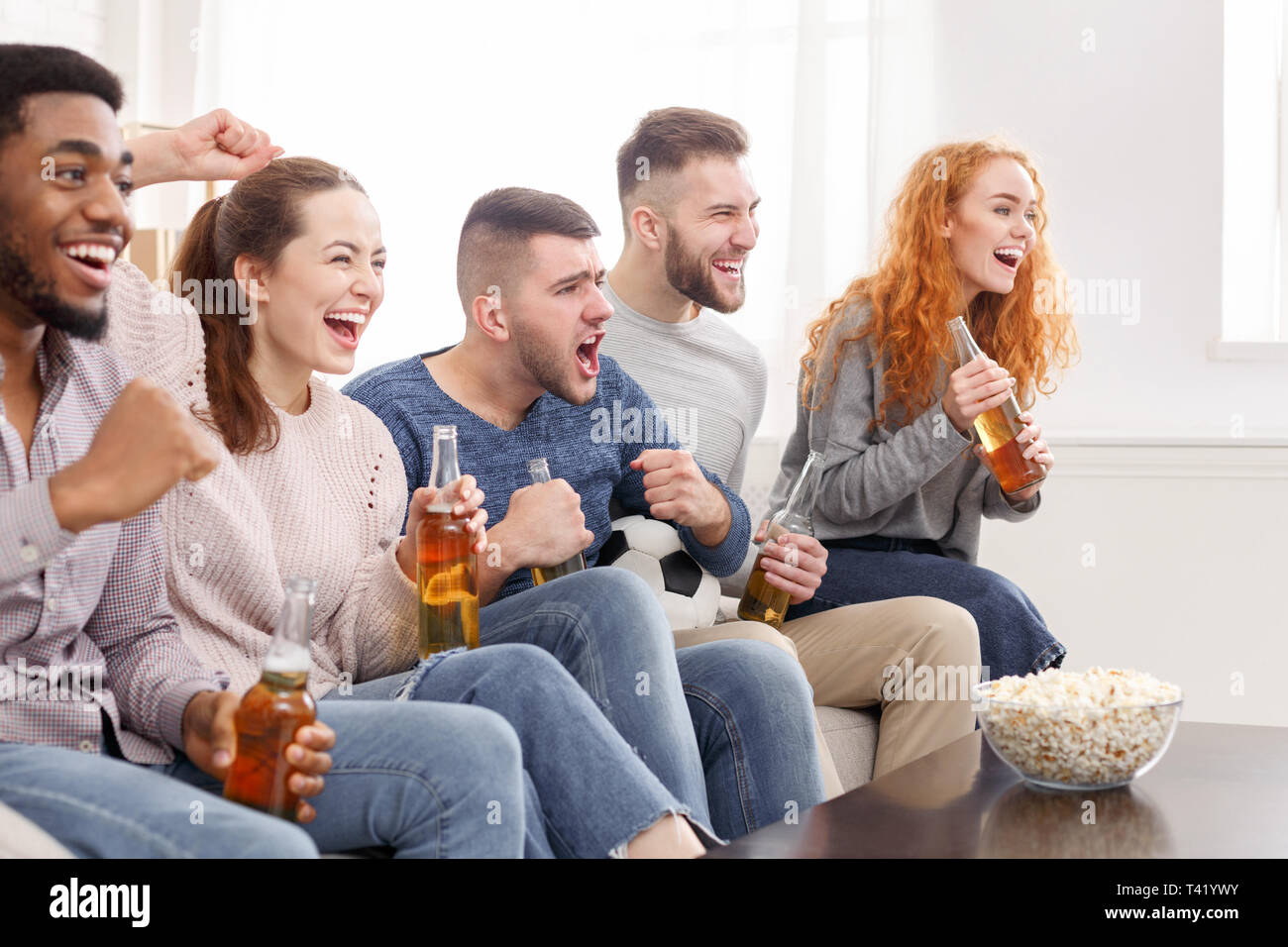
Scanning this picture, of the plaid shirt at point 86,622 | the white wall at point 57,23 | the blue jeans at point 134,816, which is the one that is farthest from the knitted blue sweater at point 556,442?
the white wall at point 57,23

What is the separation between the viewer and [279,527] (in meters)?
1.54

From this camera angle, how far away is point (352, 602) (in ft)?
5.21

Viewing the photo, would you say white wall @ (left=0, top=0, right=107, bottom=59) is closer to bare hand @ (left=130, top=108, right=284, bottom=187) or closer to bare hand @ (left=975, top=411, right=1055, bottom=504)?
bare hand @ (left=130, top=108, right=284, bottom=187)

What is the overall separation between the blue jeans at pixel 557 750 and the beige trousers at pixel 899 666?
23.8 inches

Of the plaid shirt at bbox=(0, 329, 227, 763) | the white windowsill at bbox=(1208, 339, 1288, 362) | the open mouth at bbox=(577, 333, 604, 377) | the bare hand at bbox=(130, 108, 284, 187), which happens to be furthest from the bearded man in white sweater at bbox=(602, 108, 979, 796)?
the white windowsill at bbox=(1208, 339, 1288, 362)

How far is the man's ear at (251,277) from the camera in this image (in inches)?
63.9

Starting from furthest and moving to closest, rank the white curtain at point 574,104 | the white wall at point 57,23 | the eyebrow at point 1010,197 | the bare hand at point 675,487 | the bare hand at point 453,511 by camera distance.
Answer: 1. the white wall at point 57,23
2. the white curtain at point 574,104
3. the eyebrow at point 1010,197
4. the bare hand at point 675,487
5. the bare hand at point 453,511

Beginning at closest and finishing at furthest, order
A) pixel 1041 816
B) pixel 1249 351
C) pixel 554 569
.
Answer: pixel 1041 816
pixel 554 569
pixel 1249 351

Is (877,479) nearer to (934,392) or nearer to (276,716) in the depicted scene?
(934,392)

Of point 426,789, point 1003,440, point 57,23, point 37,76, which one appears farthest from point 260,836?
point 57,23

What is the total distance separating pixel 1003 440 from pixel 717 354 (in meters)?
0.53

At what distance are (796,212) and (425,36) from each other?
3.97 ft

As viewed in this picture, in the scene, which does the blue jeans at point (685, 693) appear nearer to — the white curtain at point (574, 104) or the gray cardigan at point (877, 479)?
the gray cardigan at point (877, 479)

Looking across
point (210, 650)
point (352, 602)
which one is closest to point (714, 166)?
point (352, 602)
